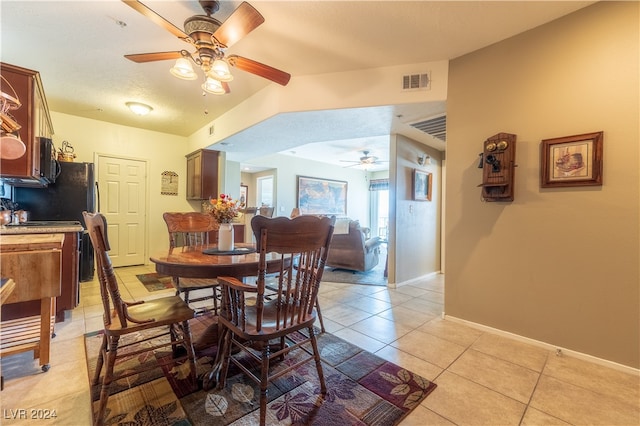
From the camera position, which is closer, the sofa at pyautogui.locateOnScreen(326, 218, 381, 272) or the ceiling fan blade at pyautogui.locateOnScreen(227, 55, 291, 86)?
the ceiling fan blade at pyautogui.locateOnScreen(227, 55, 291, 86)

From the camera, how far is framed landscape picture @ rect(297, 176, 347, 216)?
750 centimetres

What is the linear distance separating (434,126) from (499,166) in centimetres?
137

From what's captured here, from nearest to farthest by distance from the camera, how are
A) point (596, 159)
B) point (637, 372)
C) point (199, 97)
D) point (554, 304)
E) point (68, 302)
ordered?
1. point (637, 372)
2. point (596, 159)
3. point (554, 304)
4. point (68, 302)
5. point (199, 97)

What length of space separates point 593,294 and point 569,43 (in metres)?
1.87

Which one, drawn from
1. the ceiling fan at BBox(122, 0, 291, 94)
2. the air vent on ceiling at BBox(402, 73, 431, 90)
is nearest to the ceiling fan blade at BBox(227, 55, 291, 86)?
the ceiling fan at BBox(122, 0, 291, 94)

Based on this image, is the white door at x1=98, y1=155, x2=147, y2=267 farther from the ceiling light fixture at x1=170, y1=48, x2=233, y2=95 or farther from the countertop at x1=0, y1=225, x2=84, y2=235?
the ceiling light fixture at x1=170, y1=48, x2=233, y2=95

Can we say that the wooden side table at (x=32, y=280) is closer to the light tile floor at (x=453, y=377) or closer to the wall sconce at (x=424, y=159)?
the light tile floor at (x=453, y=377)

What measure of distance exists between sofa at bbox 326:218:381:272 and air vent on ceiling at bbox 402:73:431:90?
2351 millimetres

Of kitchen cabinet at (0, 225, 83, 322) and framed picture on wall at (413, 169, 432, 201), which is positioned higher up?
framed picture on wall at (413, 169, 432, 201)

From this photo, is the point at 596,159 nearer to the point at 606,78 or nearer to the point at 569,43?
the point at 606,78

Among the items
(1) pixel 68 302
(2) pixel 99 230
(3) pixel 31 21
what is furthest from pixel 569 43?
(1) pixel 68 302

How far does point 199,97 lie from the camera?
3637 mm

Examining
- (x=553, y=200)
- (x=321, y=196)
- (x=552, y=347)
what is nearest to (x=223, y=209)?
(x=553, y=200)

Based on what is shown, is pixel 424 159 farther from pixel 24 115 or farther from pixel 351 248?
pixel 24 115
